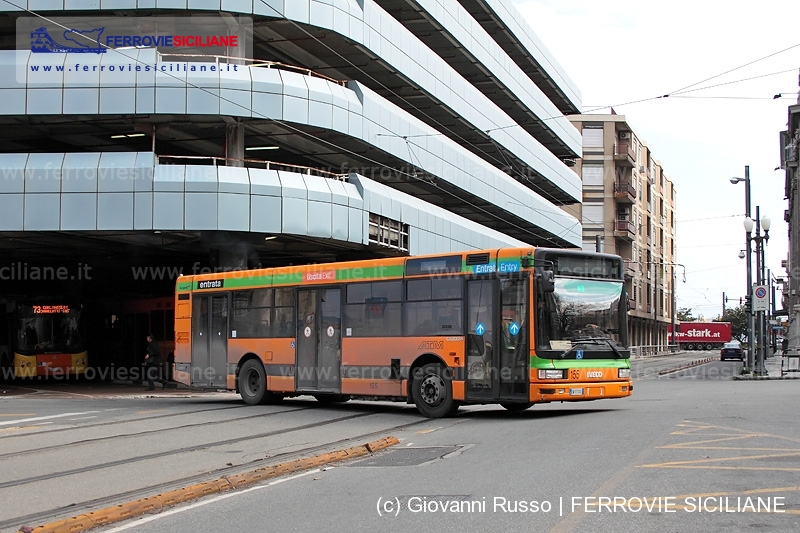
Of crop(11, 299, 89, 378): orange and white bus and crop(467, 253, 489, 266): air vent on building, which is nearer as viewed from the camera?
crop(467, 253, 489, 266): air vent on building

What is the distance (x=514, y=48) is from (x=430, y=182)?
16805 millimetres

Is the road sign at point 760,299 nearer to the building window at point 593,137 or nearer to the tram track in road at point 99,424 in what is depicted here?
the tram track in road at point 99,424

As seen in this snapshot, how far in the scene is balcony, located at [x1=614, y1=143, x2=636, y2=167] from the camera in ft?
268

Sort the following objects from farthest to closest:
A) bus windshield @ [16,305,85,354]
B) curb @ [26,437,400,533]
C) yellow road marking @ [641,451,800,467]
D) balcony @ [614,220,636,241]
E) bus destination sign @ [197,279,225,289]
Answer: balcony @ [614,220,636,241] → bus windshield @ [16,305,85,354] → bus destination sign @ [197,279,225,289] → yellow road marking @ [641,451,800,467] → curb @ [26,437,400,533]

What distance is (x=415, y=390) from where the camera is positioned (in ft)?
53.2

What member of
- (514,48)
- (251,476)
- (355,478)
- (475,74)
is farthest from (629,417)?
(514,48)

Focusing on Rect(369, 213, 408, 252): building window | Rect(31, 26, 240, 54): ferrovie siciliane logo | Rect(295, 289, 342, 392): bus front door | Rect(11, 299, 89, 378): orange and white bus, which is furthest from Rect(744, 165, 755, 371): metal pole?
Rect(11, 299, 89, 378): orange and white bus

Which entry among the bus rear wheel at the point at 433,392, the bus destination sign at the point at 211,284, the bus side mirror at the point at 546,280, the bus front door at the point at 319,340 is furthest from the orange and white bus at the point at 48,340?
the bus side mirror at the point at 546,280

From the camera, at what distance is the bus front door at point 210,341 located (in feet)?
66.5

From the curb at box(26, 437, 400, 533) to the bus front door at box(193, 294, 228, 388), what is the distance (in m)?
9.40

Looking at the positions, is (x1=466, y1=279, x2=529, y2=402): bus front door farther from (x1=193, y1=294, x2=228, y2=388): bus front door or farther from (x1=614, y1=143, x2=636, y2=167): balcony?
(x1=614, y1=143, x2=636, y2=167): balcony

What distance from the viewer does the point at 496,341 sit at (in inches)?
594

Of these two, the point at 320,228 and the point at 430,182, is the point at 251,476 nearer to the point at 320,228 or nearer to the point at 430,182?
the point at 320,228

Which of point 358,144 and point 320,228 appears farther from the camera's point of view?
point 358,144
